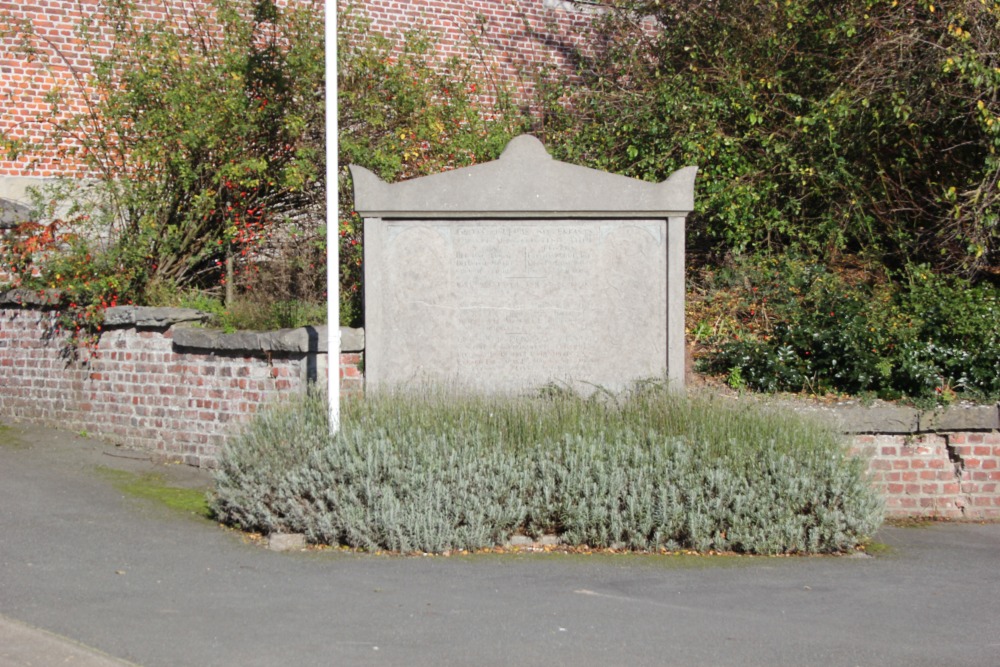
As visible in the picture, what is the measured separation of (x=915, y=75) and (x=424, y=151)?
5.28m

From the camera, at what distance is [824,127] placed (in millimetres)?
11852

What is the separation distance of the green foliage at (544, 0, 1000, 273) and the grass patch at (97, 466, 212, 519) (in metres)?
6.22

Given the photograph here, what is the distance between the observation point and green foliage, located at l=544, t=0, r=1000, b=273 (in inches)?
427

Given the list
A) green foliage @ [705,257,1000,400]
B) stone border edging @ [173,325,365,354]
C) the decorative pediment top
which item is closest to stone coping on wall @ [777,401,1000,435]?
green foliage @ [705,257,1000,400]

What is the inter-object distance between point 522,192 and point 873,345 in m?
3.40

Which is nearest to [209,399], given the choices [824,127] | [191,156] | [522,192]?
[191,156]

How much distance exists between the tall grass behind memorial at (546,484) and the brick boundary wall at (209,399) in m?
0.86

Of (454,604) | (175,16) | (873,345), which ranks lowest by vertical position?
(454,604)

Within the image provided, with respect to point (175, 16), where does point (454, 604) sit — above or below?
below

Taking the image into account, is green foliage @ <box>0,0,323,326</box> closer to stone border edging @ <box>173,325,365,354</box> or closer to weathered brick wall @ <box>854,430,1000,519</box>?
stone border edging @ <box>173,325,365,354</box>

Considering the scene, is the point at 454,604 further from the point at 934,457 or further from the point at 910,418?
the point at 934,457

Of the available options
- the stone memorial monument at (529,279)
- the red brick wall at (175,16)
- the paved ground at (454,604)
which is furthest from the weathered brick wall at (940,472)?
the red brick wall at (175,16)

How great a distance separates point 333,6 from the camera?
7.55 metres

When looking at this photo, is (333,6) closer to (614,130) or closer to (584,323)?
(584,323)
